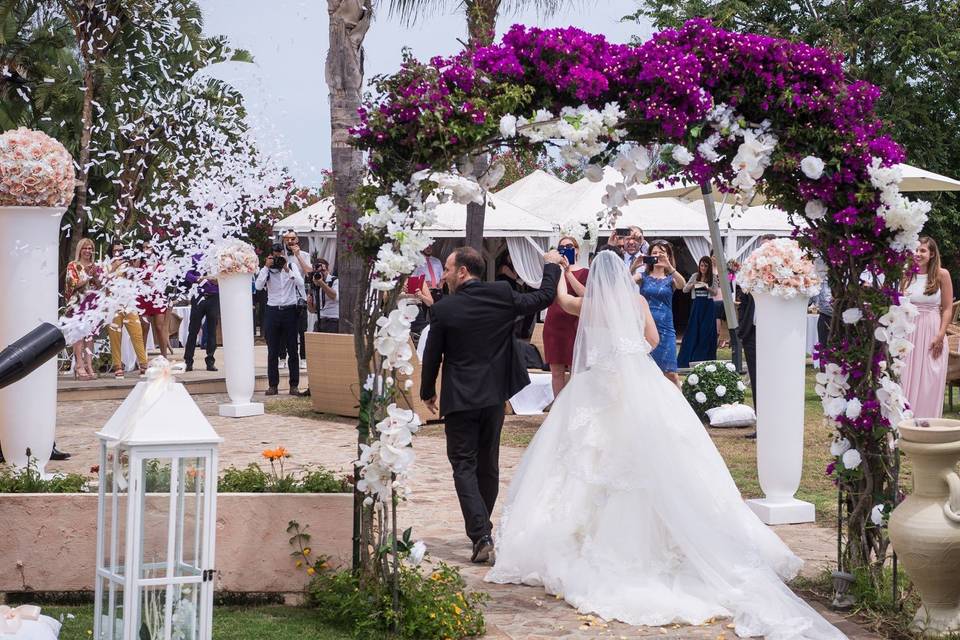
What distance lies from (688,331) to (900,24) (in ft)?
32.3

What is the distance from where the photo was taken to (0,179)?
771 cm

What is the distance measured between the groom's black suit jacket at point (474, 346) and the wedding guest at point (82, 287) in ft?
24.6

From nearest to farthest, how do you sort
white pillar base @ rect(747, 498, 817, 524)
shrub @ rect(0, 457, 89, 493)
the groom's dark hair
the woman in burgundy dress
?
shrub @ rect(0, 457, 89, 493) → the groom's dark hair → white pillar base @ rect(747, 498, 817, 524) → the woman in burgundy dress

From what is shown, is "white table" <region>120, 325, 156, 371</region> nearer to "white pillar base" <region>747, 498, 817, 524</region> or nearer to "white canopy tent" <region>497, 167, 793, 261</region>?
"white canopy tent" <region>497, 167, 793, 261</region>

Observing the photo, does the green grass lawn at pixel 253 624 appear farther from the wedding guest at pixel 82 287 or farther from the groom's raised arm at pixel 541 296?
the wedding guest at pixel 82 287

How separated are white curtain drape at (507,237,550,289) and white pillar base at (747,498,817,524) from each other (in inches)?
567

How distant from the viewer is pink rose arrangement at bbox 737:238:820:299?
775 cm

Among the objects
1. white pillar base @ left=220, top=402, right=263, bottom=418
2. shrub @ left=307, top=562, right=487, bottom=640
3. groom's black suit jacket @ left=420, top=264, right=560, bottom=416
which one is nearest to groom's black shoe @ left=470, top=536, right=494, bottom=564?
groom's black suit jacket @ left=420, top=264, right=560, bottom=416

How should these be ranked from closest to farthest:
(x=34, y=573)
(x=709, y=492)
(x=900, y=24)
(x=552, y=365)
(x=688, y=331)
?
(x=34, y=573)
(x=709, y=492)
(x=552, y=365)
(x=688, y=331)
(x=900, y=24)

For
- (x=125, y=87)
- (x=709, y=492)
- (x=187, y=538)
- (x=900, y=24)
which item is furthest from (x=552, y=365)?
(x=900, y=24)

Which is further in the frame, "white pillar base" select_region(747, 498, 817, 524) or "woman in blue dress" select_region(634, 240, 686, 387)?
"woman in blue dress" select_region(634, 240, 686, 387)

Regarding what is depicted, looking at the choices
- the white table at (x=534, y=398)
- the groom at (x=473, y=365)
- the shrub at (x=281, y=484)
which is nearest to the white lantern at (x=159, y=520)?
the shrub at (x=281, y=484)

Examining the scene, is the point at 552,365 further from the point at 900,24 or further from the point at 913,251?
the point at 900,24

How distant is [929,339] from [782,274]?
9.63 feet
